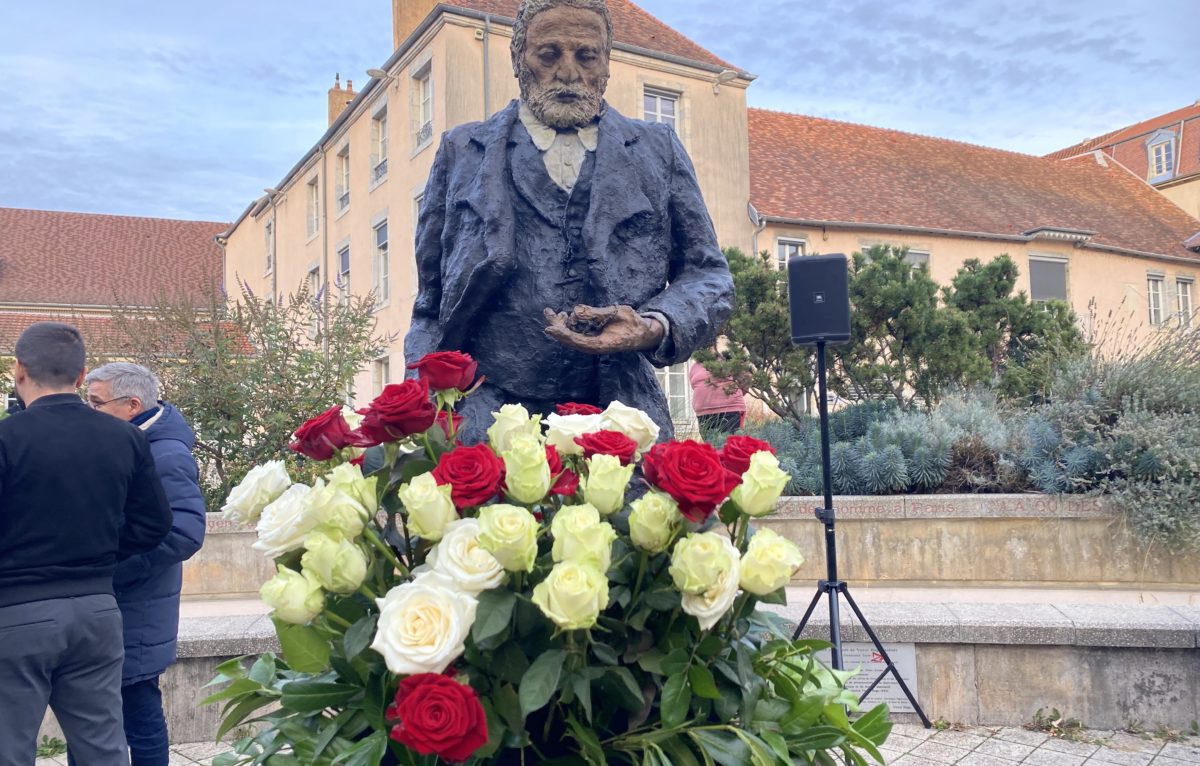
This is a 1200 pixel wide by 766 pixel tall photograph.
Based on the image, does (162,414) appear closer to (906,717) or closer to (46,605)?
(46,605)

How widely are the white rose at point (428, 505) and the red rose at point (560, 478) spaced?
0.65 feet

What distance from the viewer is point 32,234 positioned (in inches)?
1641

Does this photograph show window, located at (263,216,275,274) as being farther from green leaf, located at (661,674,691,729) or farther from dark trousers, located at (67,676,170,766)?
green leaf, located at (661,674,691,729)

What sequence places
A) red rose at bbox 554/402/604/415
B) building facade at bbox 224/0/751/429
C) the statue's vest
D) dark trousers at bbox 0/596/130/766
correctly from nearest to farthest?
red rose at bbox 554/402/604/415 < the statue's vest < dark trousers at bbox 0/596/130/766 < building facade at bbox 224/0/751/429

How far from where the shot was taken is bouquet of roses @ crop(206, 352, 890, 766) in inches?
58.9

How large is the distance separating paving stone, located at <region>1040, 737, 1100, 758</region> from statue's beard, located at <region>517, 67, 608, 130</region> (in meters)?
4.28

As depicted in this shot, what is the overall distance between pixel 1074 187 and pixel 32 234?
4029 cm

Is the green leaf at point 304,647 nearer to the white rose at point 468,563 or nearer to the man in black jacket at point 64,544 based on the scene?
the white rose at point 468,563

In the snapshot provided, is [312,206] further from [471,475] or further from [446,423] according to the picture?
[471,475]

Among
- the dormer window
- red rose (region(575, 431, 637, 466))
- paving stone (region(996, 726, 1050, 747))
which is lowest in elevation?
paving stone (region(996, 726, 1050, 747))

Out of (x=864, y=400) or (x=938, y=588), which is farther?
(x=864, y=400)

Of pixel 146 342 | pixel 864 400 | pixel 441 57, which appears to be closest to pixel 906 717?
pixel 864 400

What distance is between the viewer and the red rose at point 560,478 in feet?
5.72

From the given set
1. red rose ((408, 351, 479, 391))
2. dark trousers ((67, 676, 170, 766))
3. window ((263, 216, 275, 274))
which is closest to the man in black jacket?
dark trousers ((67, 676, 170, 766))
